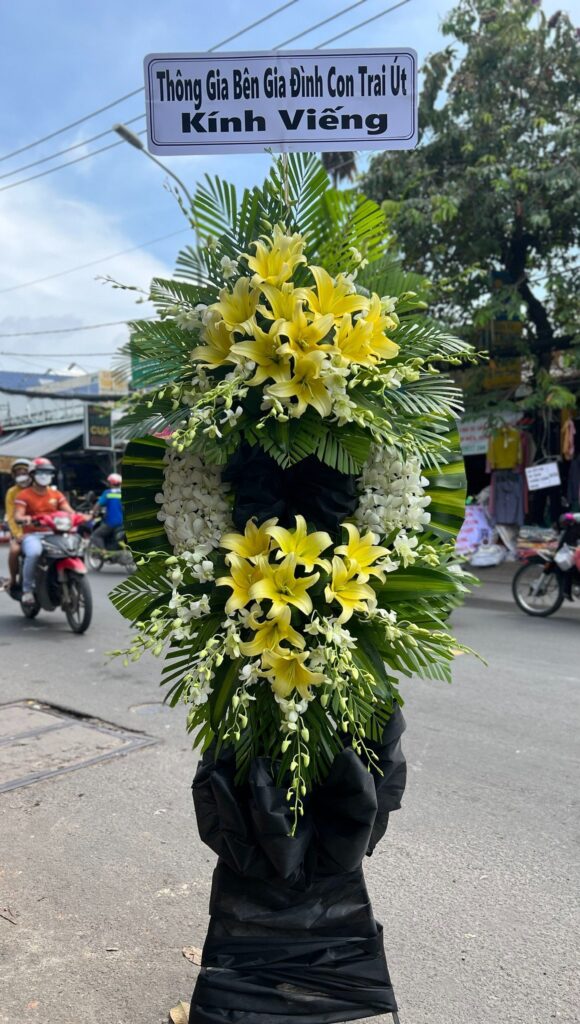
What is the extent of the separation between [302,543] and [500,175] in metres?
9.86

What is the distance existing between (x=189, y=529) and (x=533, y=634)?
244 inches

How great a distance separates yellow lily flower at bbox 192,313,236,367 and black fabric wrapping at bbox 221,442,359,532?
19cm

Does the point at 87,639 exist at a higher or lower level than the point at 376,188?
lower

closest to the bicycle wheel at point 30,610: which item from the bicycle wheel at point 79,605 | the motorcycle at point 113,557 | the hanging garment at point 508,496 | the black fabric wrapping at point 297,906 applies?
the bicycle wheel at point 79,605

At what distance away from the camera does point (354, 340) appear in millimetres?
1595

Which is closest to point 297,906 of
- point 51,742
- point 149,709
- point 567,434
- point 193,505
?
point 193,505

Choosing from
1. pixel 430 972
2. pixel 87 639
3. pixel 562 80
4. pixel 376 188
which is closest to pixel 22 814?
pixel 430 972

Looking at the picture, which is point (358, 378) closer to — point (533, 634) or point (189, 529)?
point (189, 529)

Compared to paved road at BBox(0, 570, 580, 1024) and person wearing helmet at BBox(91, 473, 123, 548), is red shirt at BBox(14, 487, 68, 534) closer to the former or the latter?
paved road at BBox(0, 570, 580, 1024)

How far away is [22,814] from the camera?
3.46m

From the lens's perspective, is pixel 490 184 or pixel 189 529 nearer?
pixel 189 529

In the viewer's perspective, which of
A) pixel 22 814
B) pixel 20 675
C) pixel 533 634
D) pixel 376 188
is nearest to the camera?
pixel 22 814

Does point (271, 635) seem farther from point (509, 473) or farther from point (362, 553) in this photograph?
point (509, 473)

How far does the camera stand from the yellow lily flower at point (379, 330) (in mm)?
1621
